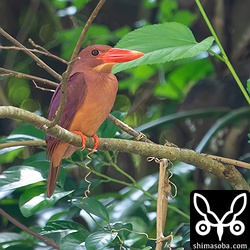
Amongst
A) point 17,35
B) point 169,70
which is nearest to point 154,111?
point 169,70

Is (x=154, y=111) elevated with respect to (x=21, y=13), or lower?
lower

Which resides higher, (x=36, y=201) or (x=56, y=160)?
(x=56, y=160)

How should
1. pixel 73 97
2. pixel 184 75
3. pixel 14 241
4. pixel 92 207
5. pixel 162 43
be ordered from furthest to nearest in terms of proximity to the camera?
pixel 184 75, pixel 14 241, pixel 73 97, pixel 92 207, pixel 162 43

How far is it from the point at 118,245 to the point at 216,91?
1.27 meters

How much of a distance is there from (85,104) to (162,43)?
38cm

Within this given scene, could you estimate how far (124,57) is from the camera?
1.69m

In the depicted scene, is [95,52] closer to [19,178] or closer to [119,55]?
[119,55]

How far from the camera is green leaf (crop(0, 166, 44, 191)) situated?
1.81m

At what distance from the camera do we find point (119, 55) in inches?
69.7

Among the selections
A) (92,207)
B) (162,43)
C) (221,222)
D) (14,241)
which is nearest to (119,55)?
(162,43)

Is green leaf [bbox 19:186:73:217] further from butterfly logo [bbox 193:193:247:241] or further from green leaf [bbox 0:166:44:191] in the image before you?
butterfly logo [bbox 193:193:247:241]

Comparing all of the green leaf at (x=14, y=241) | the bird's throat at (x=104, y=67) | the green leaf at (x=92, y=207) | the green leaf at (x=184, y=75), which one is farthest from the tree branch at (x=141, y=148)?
the green leaf at (x=184, y=75)

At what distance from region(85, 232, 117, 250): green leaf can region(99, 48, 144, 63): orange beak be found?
1.40 feet

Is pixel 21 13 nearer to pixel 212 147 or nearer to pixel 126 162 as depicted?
pixel 126 162
